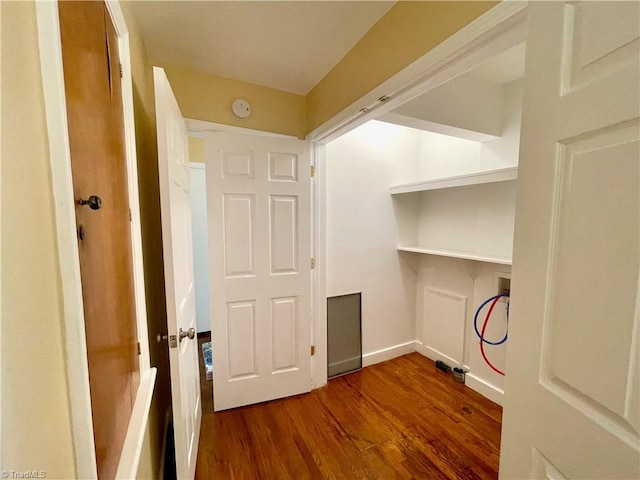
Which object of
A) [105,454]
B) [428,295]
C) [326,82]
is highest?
[326,82]

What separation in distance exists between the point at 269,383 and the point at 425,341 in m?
1.58

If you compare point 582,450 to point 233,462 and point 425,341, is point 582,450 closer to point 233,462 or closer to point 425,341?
point 233,462

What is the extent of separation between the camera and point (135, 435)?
2.41ft

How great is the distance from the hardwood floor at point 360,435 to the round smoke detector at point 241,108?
208 centimetres

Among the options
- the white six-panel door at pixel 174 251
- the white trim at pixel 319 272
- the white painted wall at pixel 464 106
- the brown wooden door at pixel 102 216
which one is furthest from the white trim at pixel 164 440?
the white painted wall at pixel 464 106

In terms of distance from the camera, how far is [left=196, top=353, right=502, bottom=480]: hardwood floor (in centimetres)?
149

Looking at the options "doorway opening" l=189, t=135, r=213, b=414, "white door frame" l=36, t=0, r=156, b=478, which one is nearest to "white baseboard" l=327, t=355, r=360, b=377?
"doorway opening" l=189, t=135, r=213, b=414

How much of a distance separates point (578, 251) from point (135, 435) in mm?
1175

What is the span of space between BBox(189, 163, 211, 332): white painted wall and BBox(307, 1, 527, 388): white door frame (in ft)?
5.60

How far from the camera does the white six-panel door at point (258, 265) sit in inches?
71.7

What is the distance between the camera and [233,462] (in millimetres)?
1522

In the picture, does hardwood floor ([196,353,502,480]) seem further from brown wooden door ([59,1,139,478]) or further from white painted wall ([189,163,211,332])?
white painted wall ([189,163,211,332])

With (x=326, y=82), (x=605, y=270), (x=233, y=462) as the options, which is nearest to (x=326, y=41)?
(x=326, y=82)

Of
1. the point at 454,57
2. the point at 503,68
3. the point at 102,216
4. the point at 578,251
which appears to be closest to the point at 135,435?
the point at 102,216
